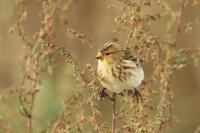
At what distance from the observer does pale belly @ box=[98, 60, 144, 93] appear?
427cm

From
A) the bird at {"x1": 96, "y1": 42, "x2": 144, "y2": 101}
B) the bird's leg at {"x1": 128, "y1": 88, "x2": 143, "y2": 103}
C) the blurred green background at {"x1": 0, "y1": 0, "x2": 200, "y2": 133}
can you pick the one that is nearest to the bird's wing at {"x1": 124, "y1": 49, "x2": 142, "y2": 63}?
the bird at {"x1": 96, "y1": 42, "x2": 144, "y2": 101}

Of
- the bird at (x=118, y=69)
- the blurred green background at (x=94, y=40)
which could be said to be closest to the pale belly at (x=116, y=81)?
the bird at (x=118, y=69)

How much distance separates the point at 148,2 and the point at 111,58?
37 cm

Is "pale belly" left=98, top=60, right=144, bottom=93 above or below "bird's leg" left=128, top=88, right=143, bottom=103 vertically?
above

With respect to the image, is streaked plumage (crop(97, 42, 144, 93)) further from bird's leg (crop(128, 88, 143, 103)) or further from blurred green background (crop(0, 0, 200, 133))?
blurred green background (crop(0, 0, 200, 133))

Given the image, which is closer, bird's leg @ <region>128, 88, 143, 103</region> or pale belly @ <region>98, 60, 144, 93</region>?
pale belly @ <region>98, 60, 144, 93</region>

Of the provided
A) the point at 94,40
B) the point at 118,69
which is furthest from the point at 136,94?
the point at 94,40

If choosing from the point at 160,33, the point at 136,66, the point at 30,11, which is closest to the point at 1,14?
the point at 30,11

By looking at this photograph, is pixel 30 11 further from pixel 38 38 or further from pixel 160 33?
pixel 38 38

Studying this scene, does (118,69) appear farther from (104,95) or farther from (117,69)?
(104,95)

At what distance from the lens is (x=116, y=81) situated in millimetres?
4293

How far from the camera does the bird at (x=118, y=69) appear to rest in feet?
14.0

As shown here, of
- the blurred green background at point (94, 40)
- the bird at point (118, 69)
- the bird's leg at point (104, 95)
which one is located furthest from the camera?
the blurred green background at point (94, 40)

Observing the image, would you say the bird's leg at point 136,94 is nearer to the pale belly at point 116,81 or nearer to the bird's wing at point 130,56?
the pale belly at point 116,81
